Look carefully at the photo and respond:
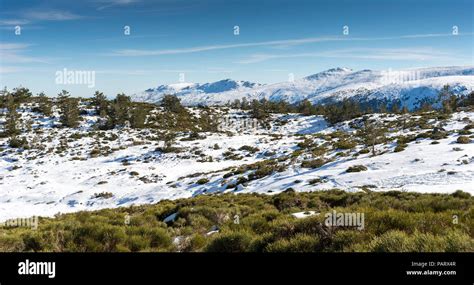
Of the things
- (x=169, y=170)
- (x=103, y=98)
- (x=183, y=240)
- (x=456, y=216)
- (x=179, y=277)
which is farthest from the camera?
(x=103, y=98)

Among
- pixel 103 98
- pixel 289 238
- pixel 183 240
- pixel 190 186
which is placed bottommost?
pixel 190 186

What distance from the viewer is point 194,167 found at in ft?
113

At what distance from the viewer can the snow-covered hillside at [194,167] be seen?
18656 mm

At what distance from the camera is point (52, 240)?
7.67m

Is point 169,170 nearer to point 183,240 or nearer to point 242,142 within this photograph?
point 242,142

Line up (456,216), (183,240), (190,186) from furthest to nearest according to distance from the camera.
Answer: (190,186) < (183,240) < (456,216)

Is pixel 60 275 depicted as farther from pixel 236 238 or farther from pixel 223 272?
pixel 236 238

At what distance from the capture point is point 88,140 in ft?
152

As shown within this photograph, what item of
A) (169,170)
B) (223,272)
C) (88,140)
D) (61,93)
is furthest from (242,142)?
(61,93)

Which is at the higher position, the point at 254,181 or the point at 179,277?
the point at 179,277

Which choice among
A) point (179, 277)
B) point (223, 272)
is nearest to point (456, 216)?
point (223, 272)

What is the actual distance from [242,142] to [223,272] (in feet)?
135

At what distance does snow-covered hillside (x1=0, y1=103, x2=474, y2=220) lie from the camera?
18656mm

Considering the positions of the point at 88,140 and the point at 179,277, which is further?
the point at 88,140
